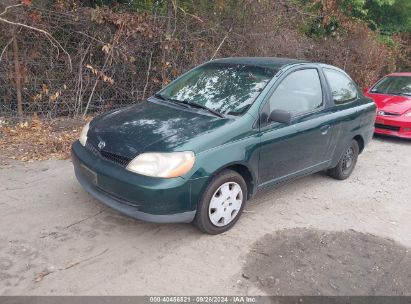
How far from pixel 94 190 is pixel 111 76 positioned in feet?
12.4

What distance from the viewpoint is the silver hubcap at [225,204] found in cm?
368

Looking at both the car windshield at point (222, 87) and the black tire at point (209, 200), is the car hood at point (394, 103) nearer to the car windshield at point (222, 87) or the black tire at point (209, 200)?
the car windshield at point (222, 87)

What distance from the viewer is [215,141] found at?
3.56m

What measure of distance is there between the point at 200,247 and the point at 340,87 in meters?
3.01

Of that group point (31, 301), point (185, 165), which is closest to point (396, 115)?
point (185, 165)

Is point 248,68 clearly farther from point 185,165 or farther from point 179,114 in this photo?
point 185,165

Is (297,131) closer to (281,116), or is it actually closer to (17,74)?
(281,116)

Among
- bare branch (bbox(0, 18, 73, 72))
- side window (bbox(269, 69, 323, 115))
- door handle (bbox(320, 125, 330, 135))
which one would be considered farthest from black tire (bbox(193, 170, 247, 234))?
bare branch (bbox(0, 18, 73, 72))

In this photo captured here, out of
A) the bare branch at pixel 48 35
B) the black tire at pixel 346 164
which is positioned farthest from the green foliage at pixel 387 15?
the bare branch at pixel 48 35

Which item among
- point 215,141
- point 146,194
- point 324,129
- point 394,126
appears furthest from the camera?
point 394,126

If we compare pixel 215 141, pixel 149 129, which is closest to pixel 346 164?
pixel 215 141

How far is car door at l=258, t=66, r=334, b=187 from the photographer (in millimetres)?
4043

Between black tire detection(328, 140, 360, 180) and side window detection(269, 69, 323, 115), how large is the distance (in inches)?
42.9

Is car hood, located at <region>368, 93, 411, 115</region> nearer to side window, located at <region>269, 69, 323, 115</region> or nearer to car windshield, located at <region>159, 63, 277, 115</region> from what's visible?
side window, located at <region>269, 69, 323, 115</region>
